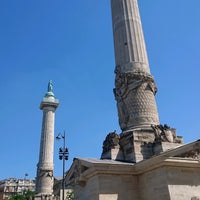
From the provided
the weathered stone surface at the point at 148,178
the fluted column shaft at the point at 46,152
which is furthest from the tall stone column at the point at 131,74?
the fluted column shaft at the point at 46,152

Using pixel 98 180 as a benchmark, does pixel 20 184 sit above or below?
above

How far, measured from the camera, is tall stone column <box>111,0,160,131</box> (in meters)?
17.8

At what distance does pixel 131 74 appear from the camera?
18688 mm

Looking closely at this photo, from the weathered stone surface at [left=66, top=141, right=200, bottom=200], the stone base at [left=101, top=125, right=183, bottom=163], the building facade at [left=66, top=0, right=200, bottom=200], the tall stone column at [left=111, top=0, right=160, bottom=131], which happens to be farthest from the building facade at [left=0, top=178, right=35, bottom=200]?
the weathered stone surface at [left=66, top=141, right=200, bottom=200]

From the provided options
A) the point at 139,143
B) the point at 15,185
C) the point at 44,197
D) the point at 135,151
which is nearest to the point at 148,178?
the point at 135,151

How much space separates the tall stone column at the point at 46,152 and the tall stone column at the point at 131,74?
3506cm

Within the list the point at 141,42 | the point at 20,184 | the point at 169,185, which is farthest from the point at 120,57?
the point at 20,184

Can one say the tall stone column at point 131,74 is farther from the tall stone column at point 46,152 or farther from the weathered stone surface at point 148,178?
the tall stone column at point 46,152

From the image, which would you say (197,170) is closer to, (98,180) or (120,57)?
(98,180)

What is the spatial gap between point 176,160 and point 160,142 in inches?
97.8

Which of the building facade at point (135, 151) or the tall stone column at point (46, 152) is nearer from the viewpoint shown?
the building facade at point (135, 151)

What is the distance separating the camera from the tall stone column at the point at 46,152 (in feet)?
161

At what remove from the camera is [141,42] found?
20.3 meters

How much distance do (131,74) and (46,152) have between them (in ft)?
122
